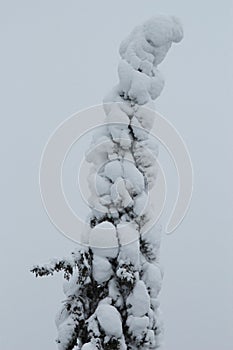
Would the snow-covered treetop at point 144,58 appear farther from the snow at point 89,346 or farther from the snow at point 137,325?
the snow at point 89,346

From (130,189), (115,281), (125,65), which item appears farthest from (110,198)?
(125,65)

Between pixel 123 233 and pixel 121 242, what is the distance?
180mm

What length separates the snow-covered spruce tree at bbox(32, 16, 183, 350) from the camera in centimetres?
1307

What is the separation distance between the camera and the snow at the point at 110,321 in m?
12.8

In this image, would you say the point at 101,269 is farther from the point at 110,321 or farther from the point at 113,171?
the point at 113,171

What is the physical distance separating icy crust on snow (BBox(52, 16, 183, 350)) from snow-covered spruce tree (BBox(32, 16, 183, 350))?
19 millimetres

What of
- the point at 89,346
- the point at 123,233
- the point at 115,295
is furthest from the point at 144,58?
the point at 89,346

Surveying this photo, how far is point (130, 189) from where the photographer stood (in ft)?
44.1

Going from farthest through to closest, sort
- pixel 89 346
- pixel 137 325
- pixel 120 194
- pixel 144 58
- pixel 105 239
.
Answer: pixel 144 58
pixel 120 194
pixel 105 239
pixel 137 325
pixel 89 346

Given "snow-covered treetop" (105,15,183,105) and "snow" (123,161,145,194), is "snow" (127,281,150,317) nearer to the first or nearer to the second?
"snow" (123,161,145,194)

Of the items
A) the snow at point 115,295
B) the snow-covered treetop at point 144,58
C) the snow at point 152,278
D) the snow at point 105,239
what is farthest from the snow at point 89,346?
the snow-covered treetop at point 144,58

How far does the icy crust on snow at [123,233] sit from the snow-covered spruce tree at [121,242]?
19 millimetres

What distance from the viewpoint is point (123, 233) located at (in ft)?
43.5

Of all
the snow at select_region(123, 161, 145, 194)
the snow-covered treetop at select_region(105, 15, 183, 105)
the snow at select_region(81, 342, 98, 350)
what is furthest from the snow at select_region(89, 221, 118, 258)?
the snow-covered treetop at select_region(105, 15, 183, 105)
